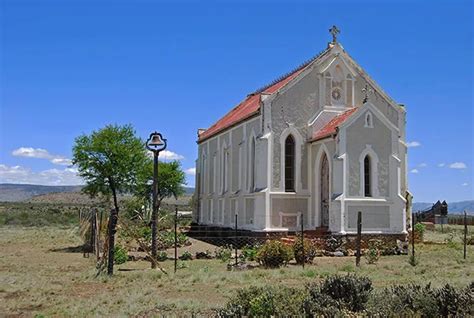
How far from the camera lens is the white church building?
27062 millimetres

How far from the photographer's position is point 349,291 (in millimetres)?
10133

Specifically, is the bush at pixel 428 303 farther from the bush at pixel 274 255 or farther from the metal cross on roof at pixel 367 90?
the metal cross on roof at pixel 367 90

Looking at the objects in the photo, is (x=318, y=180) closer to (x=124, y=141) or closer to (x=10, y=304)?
(x=124, y=141)

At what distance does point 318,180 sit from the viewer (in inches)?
1142

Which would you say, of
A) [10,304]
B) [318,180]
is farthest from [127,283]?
[318,180]

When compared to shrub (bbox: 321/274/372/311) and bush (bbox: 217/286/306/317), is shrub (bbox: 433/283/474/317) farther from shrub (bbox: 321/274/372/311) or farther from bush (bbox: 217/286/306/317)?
bush (bbox: 217/286/306/317)

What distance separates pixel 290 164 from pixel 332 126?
319 centimetres

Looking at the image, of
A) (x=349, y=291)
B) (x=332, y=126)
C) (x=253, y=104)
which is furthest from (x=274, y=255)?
(x=253, y=104)

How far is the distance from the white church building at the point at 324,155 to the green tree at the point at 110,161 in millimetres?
6420

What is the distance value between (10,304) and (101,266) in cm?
592

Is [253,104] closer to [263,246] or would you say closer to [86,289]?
[263,246]

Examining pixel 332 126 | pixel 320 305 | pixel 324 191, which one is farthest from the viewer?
pixel 324 191

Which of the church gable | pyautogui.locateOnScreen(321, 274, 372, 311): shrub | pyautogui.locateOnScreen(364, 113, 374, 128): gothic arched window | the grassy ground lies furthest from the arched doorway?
pyautogui.locateOnScreen(321, 274, 372, 311): shrub

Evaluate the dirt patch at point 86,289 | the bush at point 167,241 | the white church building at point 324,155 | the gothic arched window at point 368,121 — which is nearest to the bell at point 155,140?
the dirt patch at point 86,289
